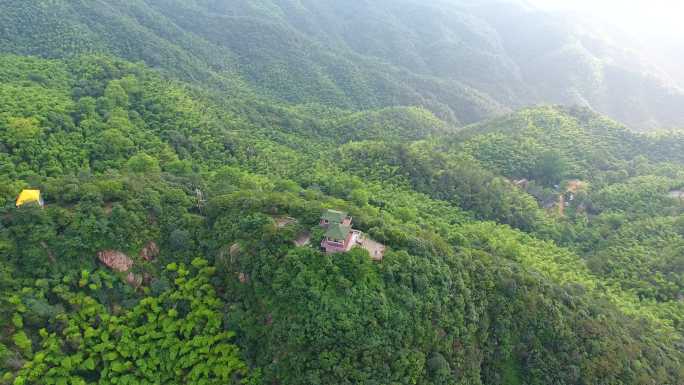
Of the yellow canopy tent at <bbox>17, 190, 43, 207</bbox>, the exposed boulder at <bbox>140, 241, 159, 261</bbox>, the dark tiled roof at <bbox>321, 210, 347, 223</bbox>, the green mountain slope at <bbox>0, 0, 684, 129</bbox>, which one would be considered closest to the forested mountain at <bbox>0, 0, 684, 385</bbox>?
the exposed boulder at <bbox>140, 241, 159, 261</bbox>

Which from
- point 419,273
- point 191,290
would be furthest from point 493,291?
point 191,290

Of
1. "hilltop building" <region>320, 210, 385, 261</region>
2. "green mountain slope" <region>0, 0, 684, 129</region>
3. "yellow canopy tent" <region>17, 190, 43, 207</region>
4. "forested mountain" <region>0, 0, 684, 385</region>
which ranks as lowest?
"green mountain slope" <region>0, 0, 684, 129</region>

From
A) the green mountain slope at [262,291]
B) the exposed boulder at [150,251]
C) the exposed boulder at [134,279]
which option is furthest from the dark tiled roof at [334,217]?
the exposed boulder at [134,279]

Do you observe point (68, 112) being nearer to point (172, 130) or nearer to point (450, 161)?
point (172, 130)

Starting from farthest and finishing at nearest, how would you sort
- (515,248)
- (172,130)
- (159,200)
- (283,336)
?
(172,130), (515,248), (159,200), (283,336)

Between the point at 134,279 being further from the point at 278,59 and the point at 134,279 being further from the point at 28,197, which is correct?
the point at 278,59

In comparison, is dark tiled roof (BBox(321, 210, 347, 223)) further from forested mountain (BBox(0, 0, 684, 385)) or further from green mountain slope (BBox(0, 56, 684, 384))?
forested mountain (BBox(0, 0, 684, 385))
